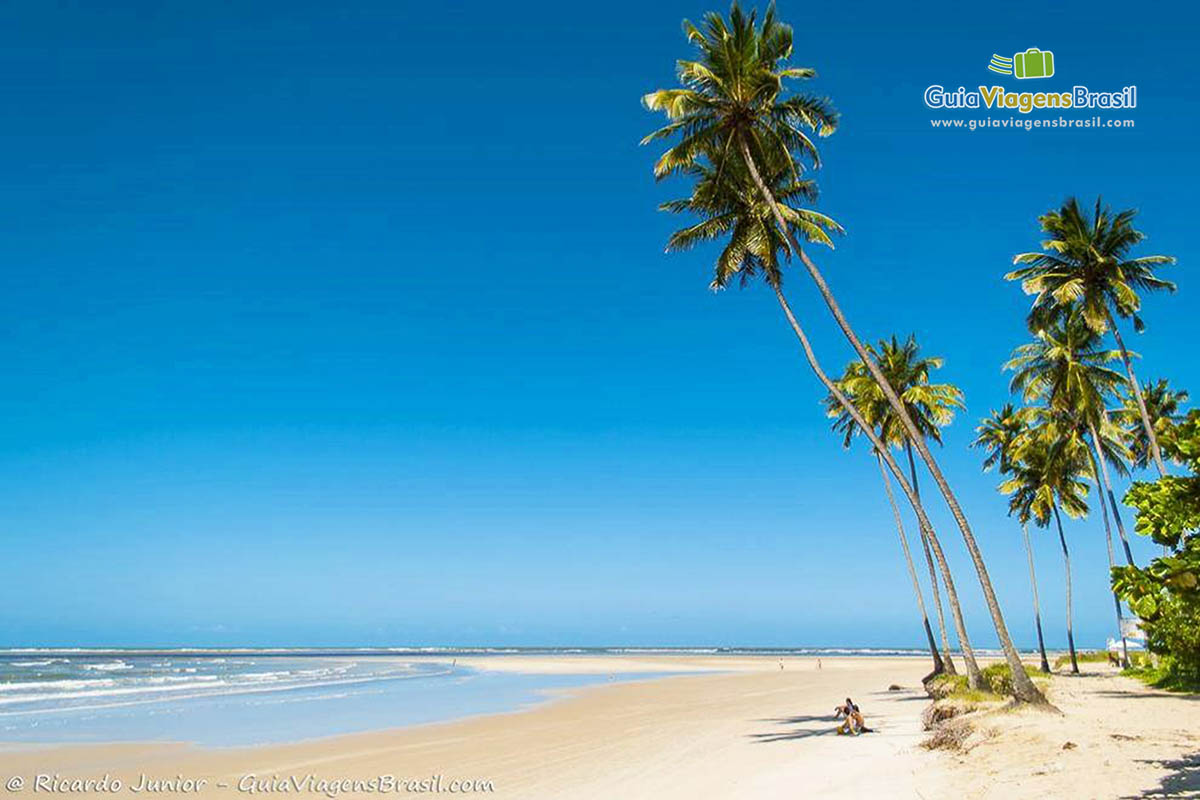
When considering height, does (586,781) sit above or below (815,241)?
below

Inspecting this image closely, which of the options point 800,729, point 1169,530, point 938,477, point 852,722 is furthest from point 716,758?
point 1169,530

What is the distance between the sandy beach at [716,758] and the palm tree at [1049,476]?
1032 centimetres

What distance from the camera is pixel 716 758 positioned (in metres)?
16.5

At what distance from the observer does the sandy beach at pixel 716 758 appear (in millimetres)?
11125

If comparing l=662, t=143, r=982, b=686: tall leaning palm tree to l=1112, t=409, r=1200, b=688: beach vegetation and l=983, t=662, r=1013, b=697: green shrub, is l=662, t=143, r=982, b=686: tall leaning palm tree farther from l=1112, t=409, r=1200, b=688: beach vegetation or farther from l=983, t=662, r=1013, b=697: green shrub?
l=1112, t=409, r=1200, b=688: beach vegetation

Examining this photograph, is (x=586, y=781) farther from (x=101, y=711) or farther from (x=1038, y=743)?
(x=101, y=711)

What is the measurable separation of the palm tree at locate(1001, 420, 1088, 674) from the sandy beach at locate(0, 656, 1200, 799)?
10.3 meters

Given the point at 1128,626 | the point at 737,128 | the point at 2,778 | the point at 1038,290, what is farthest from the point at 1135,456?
the point at 2,778

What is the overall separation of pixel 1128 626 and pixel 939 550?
22.7 m

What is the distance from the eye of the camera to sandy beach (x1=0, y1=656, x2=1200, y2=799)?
11.1 m

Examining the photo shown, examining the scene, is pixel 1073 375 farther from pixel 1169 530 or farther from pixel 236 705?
pixel 236 705

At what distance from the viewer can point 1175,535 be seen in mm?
6551

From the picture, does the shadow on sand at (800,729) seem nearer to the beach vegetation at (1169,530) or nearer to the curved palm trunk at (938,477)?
the curved palm trunk at (938,477)

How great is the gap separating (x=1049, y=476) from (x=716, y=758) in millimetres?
25522
